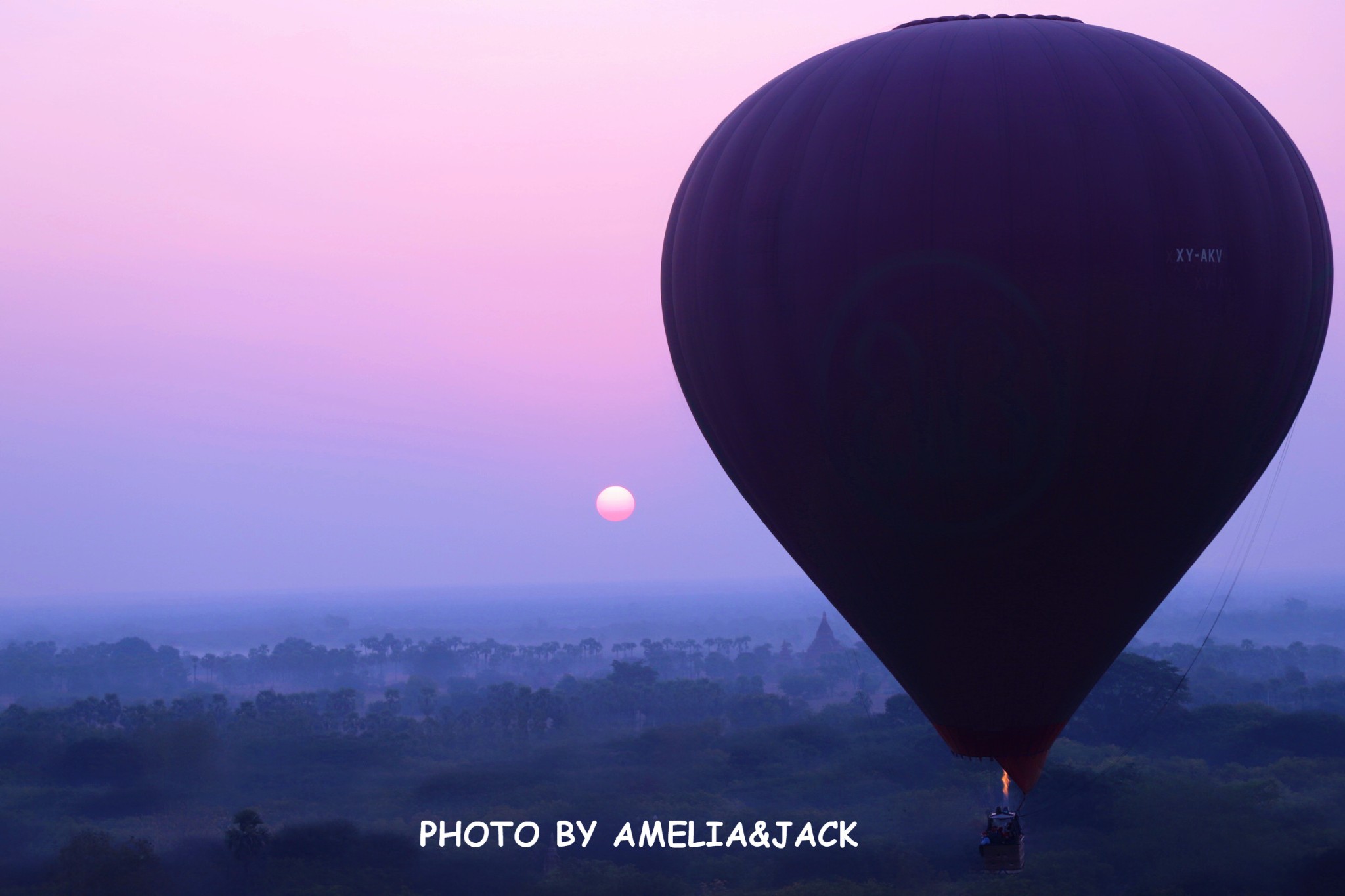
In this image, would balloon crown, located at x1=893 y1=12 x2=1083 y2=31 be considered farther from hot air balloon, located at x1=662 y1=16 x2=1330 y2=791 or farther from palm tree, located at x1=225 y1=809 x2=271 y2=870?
palm tree, located at x1=225 y1=809 x2=271 y2=870

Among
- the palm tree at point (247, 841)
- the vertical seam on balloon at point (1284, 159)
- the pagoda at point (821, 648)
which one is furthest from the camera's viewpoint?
the pagoda at point (821, 648)

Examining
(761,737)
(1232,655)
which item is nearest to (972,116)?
(761,737)

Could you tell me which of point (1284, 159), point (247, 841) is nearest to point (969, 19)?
point (1284, 159)

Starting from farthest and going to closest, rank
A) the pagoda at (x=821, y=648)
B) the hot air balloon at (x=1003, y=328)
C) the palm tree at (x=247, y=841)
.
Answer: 1. the pagoda at (x=821, y=648)
2. the palm tree at (x=247, y=841)
3. the hot air balloon at (x=1003, y=328)

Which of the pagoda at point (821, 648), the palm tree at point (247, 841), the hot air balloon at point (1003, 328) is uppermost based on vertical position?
the pagoda at point (821, 648)

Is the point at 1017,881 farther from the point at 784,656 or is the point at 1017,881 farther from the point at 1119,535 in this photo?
the point at 784,656

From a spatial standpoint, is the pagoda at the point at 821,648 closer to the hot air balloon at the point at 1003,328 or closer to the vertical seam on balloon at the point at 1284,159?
the vertical seam on balloon at the point at 1284,159

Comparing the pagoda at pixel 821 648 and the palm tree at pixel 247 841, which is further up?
the pagoda at pixel 821 648

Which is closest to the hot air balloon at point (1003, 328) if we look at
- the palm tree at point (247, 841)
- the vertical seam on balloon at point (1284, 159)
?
the vertical seam on balloon at point (1284, 159)

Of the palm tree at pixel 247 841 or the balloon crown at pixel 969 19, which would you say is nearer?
the balloon crown at pixel 969 19

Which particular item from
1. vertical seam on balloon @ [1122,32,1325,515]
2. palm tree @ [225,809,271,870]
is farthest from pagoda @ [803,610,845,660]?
vertical seam on balloon @ [1122,32,1325,515]
